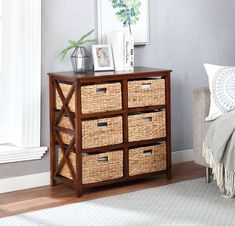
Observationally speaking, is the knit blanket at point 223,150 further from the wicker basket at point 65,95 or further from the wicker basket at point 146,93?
the wicker basket at point 65,95

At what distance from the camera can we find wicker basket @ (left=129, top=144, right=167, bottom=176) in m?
4.26

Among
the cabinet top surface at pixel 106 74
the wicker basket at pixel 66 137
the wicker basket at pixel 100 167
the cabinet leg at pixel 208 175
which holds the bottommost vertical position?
the cabinet leg at pixel 208 175

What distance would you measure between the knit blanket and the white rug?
0.11 meters

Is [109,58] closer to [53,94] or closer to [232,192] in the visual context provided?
[53,94]

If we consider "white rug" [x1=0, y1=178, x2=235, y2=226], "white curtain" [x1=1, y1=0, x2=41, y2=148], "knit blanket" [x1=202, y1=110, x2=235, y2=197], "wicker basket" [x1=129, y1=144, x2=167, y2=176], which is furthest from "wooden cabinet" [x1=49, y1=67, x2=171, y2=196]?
"knit blanket" [x1=202, y1=110, x2=235, y2=197]

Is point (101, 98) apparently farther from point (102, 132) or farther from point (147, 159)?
point (147, 159)

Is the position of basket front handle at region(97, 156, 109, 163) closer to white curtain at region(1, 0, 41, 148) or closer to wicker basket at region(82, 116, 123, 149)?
wicker basket at region(82, 116, 123, 149)

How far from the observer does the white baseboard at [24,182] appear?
4.13 metres

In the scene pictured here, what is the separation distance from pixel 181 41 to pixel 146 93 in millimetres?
839

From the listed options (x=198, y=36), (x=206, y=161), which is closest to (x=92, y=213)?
(x=206, y=161)

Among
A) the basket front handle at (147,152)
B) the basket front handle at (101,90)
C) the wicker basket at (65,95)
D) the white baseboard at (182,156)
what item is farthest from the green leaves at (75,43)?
the white baseboard at (182,156)

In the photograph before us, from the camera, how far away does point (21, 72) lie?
13.6ft

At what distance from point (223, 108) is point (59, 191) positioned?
1.23 meters

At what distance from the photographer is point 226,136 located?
3877mm
